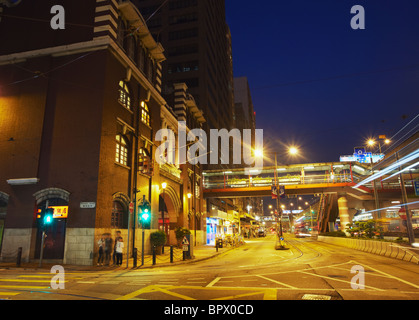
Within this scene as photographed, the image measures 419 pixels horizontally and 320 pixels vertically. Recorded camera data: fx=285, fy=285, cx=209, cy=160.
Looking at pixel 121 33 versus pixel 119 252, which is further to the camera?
pixel 121 33

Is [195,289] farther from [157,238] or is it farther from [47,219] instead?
[157,238]

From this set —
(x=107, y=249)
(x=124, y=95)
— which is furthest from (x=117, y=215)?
(x=124, y=95)

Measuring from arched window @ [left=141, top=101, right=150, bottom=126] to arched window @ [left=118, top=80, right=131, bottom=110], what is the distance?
7.27 feet

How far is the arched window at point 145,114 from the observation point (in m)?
25.5

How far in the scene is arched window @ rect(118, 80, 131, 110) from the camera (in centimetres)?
2213

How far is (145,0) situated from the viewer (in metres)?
62.3

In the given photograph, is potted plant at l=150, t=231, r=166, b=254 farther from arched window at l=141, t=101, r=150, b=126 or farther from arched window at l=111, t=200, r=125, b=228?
arched window at l=141, t=101, r=150, b=126

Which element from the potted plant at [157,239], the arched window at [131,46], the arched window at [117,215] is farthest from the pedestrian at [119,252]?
the arched window at [131,46]

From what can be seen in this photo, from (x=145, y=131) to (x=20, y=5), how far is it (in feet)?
46.2

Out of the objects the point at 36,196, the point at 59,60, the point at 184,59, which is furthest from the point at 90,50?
Answer: the point at 184,59

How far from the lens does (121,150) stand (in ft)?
71.5

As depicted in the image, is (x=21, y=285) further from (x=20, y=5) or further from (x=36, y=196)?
(x=20, y=5)

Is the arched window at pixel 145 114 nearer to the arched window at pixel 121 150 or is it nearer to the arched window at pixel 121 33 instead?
the arched window at pixel 121 150

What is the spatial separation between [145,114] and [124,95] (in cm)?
370
